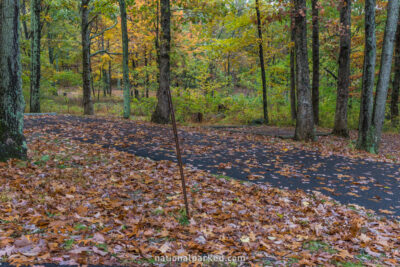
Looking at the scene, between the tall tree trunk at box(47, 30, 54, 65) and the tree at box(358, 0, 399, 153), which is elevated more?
the tall tree trunk at box(47, 30, 54, 65)

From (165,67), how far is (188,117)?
5439 mm

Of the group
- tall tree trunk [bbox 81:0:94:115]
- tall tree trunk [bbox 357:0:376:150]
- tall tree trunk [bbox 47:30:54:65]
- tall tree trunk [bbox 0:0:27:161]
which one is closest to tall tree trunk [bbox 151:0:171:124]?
tall tree trunk [bbox 81:0:94:115]

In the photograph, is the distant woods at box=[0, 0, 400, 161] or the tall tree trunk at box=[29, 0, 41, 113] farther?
the tall tree trunk at box=[29, 0, 41, 113]

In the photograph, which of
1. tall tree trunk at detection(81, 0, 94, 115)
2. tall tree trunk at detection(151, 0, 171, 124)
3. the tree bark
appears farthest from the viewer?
the tree bark

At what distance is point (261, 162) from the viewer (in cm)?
823

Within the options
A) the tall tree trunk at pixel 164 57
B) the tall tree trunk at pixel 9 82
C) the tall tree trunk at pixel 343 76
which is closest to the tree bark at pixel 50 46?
the tall tree trunk at pixel 164 57

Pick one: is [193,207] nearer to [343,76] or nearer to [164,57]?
[164,57]

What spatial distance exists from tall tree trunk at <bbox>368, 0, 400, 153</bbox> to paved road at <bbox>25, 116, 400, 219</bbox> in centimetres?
195

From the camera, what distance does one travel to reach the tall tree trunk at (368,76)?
9633 mm

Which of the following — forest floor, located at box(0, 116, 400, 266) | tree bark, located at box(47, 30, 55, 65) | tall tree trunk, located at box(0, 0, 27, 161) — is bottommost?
forest floor, located at box(0, 116, 400, 266)

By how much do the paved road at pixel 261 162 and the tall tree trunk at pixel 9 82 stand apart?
3.03m

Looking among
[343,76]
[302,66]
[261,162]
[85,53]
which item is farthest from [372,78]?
[85,53]

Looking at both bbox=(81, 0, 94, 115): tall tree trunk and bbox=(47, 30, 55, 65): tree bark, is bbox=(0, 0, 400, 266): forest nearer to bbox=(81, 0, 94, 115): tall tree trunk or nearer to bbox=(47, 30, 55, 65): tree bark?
bbox=(81, 0, 94, 115): tall tree trunk

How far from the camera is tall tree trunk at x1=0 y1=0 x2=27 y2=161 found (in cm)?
573
